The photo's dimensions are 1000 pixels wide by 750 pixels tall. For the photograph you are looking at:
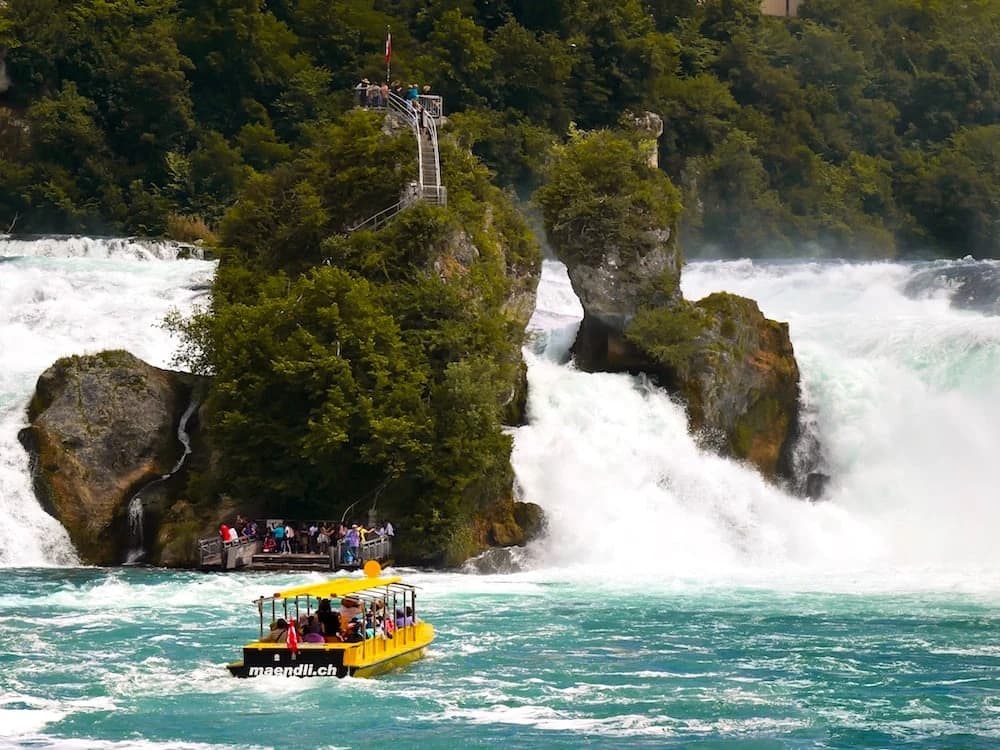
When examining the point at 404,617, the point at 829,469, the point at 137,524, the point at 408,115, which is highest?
the point at 408,115

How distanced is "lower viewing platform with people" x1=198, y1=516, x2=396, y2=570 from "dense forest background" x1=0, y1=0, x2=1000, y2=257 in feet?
140

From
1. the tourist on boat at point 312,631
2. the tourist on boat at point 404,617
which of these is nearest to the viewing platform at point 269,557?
the tourist on boat at point 404,617

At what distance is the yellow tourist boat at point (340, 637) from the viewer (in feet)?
145

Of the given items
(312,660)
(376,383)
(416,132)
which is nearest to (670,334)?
(416,132)

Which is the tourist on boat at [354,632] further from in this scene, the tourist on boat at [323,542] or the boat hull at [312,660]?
the tourist on boat at [323,542]

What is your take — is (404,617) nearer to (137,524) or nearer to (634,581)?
(634,581)

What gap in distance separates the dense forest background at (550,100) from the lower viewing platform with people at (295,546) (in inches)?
1685

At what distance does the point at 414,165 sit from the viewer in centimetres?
6962

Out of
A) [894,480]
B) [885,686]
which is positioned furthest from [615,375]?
[885,686]

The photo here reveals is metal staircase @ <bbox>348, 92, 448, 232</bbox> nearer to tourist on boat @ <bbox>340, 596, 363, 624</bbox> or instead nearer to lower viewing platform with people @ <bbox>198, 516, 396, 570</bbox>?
lower viewing platform with people @ <bbox>198, 516, 396, 570</bbox>

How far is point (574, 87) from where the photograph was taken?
122750 mm

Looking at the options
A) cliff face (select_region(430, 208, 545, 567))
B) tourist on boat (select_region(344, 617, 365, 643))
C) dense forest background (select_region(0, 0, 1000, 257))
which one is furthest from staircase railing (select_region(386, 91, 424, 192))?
dense forest background (select_region(0, 0, 1000, 257))

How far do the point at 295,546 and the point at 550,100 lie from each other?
62474 mm

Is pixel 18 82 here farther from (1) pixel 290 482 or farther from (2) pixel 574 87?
(1) pixel 290 482
